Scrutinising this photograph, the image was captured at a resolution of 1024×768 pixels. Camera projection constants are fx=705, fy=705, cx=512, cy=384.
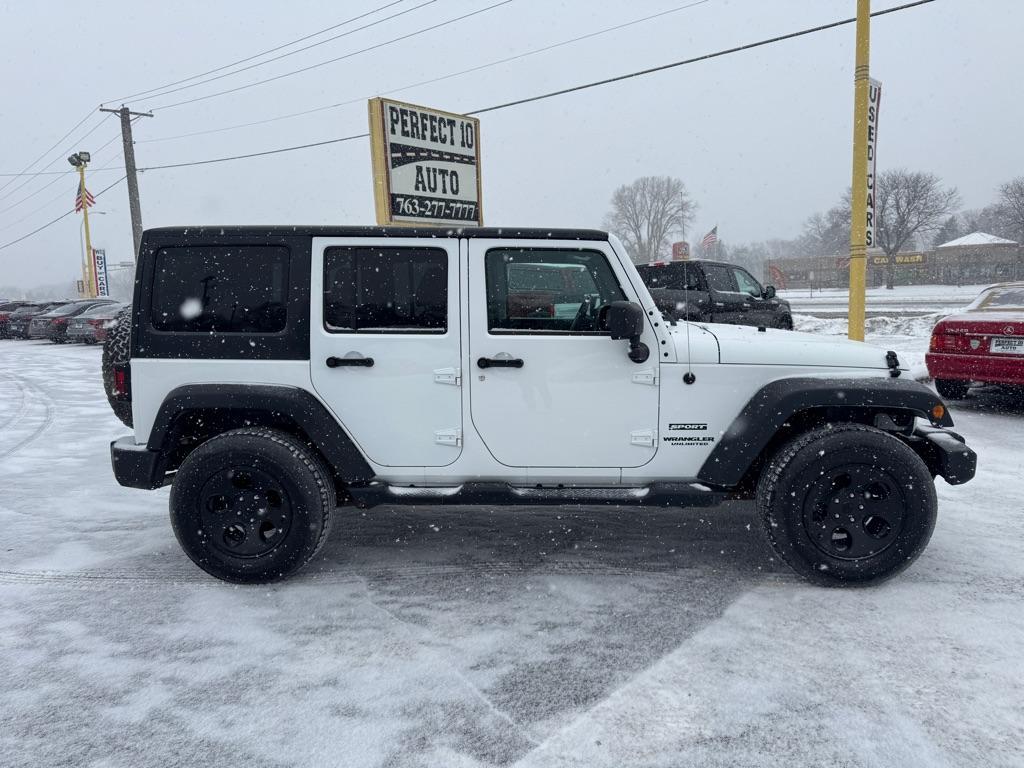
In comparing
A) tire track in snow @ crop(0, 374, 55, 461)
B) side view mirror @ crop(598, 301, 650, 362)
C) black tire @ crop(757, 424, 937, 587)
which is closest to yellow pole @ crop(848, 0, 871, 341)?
black tire @ crop(757, 424, 937, 587)

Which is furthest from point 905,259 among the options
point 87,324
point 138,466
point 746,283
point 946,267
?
point 138,466

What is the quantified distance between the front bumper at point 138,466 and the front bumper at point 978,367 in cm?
752

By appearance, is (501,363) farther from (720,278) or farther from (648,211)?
(648,211)

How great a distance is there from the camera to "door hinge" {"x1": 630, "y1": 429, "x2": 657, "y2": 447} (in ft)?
11.8

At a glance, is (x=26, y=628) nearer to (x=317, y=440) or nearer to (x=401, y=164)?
(x=317, y=440)

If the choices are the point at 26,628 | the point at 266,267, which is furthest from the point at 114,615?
→ the point at 266,267

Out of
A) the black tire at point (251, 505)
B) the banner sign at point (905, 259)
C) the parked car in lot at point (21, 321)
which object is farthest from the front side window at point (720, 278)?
the banner sign at point (905, 259)

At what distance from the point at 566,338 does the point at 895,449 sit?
5.42ft

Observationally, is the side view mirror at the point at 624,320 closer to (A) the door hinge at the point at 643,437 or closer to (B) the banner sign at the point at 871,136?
Result: (A) the door hinge at the point at 643,437

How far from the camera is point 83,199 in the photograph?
1512 inches

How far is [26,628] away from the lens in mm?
3213

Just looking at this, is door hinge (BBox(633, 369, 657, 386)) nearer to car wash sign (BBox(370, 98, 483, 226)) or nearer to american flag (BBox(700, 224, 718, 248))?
car wash sign (BBox(370, 98, 483, 226))

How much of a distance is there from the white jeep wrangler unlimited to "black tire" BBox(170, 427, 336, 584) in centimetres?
1

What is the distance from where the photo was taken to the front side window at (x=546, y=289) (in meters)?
3.56
